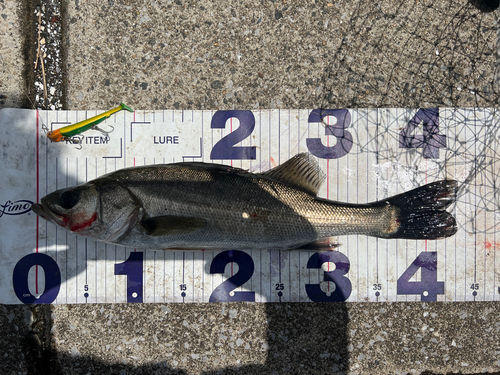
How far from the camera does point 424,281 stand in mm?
2711

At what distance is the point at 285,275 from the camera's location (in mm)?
2717

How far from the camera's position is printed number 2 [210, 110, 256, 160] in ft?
9.00

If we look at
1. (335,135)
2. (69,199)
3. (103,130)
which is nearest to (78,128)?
(103,130)

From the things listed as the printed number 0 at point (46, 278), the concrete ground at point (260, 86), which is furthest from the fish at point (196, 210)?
the concrete ground at point (260, 86)

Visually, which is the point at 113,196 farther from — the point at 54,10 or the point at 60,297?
the point at 54,10

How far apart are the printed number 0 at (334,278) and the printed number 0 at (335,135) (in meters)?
0.84

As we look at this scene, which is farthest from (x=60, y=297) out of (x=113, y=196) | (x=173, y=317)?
(x=113, y=196)

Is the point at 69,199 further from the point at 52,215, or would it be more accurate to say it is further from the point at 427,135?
the point at 427,135

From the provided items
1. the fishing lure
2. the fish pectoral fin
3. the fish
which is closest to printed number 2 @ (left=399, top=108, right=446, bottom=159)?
the fish

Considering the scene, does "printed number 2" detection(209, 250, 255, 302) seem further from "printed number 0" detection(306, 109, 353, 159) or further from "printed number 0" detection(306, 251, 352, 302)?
"printed number 0" detection(306, 109, 353, 159)

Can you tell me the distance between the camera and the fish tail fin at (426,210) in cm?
252

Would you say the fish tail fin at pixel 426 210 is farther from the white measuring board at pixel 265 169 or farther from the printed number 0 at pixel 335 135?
the printed number 0 at pixel 335 135

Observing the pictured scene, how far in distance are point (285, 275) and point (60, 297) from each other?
1876 mm

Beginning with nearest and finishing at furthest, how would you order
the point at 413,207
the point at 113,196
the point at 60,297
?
the point at 113,196
the point at 413,207
the point at 60,297
